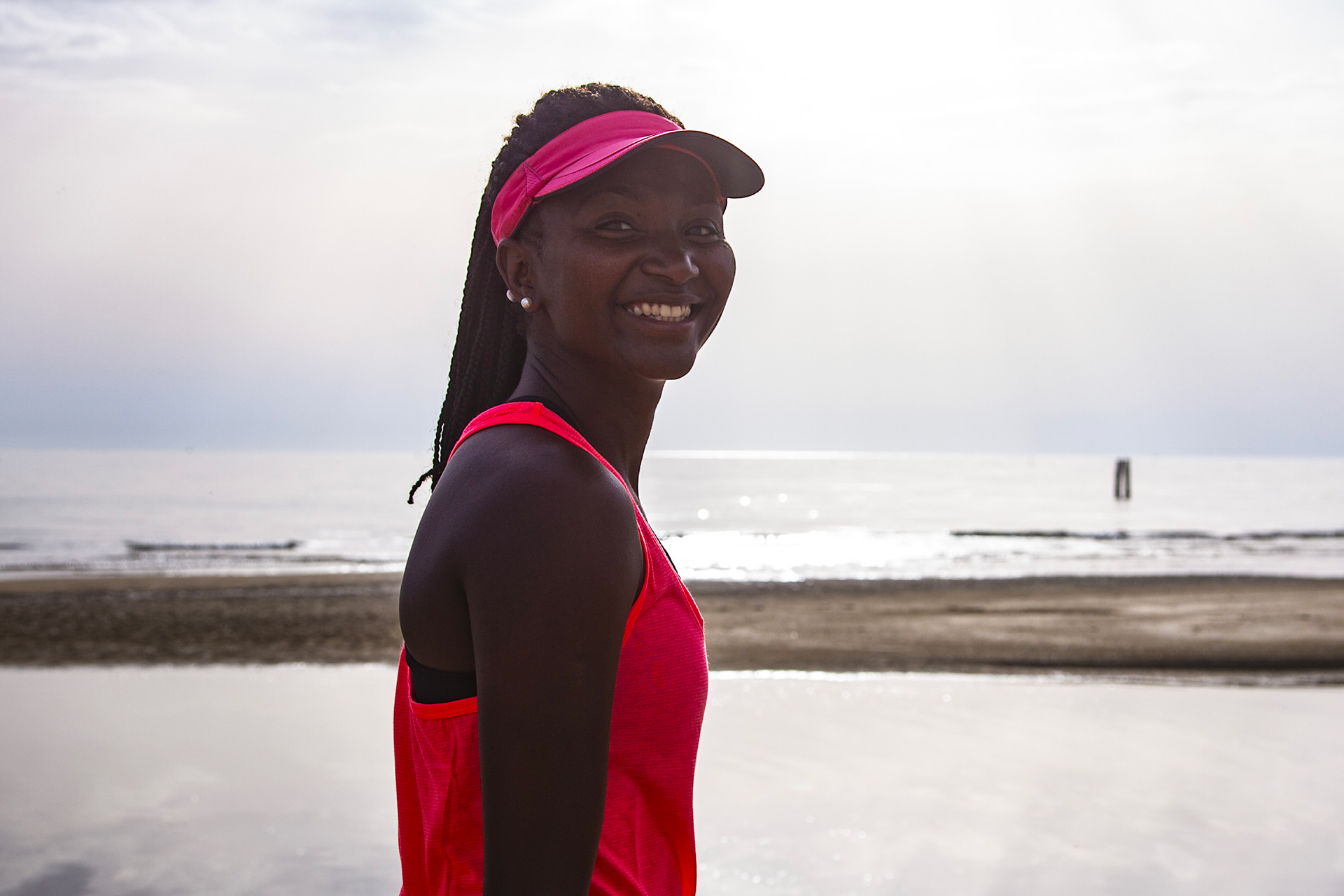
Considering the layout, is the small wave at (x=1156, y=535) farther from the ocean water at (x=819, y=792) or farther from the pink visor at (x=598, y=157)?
the pink visor at (x=598, y=157)

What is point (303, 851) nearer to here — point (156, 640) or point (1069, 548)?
point (156, 640)

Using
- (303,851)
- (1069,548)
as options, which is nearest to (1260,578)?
(1069,548)

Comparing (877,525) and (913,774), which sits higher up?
(913,774)

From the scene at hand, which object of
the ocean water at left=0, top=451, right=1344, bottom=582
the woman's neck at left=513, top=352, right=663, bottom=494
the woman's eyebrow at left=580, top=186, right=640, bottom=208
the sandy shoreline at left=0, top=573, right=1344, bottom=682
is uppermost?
the woman's eyebrow at left=580, top=186, right=640, bottom=208

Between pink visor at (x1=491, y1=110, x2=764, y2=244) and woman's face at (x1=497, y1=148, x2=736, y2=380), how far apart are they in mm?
24

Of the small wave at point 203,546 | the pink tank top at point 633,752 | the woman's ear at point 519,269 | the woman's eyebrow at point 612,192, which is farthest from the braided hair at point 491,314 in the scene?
the small wave at point 203,546

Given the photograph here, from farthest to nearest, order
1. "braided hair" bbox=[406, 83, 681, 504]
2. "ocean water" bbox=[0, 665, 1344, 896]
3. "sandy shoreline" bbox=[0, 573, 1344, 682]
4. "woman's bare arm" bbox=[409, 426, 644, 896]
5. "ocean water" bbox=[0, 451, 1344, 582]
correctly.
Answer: "ocean water" bbox=[0, 451, 1344, 582] → "sandy shoreline" bbox=[0, 573, 1344, 682] → "ocean water" bbox=[0, 665, 1344, 896] → "braided hair" bbox=[406, 83, 681, 504] → "woman's bare arm" bbox=[409, 426, 644, 896]

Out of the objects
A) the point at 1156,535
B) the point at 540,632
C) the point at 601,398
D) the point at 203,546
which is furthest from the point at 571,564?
the point at 1156,535

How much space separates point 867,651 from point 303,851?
8.84 meters

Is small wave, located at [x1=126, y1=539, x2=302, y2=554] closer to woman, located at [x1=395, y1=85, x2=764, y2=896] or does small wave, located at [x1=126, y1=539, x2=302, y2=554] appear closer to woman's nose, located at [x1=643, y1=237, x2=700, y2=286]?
woman, located at [x1=395, y1=85, x2=764, y2=896]

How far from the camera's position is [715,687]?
11188mm

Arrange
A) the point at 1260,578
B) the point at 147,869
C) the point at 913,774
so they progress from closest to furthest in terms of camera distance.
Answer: the point at 147,869, the point at 913,774, the point at 1260,578

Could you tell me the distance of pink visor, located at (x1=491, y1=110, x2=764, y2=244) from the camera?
1.50m

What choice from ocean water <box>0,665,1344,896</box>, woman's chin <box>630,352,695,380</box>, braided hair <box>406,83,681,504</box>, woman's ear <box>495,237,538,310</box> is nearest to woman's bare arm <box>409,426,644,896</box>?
woman's chin <box>630,352,695,380</box>
